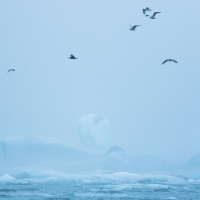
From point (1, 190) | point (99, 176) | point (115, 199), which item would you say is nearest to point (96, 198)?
point (115, 199)

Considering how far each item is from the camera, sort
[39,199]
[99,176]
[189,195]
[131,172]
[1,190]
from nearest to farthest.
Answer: [39,199] < [189,195] < [1,190] < [99,176] < [131,172]

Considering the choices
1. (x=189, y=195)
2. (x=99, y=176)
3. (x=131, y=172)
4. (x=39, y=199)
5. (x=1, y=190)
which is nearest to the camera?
(x=39, y=199)

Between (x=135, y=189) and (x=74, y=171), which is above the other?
(x=74, y=171)

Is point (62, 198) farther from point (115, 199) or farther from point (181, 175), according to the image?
point (181, 175)

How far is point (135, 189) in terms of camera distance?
24.9 m

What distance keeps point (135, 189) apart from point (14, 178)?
10236mm

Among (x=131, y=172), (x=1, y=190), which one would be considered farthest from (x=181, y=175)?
(x=1, y=190)

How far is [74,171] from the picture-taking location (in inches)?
1345

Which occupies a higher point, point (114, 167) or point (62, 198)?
point (114, 167)

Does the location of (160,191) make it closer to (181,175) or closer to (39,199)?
(39,199)

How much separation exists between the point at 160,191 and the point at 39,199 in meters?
6.11

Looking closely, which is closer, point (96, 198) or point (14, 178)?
point (96, 198)

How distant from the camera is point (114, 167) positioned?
33.1m

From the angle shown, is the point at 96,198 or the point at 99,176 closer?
the point at 96,198
